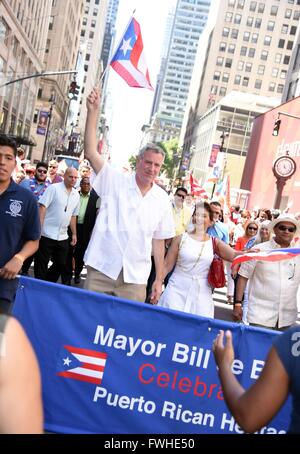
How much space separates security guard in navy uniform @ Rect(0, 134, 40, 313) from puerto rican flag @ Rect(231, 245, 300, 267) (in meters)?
2.23

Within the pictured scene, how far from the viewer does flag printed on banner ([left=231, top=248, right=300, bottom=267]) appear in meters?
5.85

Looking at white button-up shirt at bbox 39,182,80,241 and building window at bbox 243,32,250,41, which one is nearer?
white button-up shirt at bbox 39,182,80,241

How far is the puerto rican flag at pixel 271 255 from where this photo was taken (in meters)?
5.85

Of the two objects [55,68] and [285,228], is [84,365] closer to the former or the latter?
[285,228]

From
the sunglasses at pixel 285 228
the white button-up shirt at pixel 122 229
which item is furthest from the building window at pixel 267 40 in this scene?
the white button-up shirt at pixel 122 229

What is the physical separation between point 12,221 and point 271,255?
2605mm

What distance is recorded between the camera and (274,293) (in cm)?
599

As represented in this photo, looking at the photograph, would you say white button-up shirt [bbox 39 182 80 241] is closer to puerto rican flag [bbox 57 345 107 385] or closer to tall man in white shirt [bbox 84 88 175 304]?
tall man in white shirt [bbox 84 88 175 304]

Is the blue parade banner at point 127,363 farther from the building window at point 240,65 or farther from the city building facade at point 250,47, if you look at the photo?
the building window at point 240,65

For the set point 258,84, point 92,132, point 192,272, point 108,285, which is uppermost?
point 258,84

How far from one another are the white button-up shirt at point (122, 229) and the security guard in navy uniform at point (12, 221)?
0.75m

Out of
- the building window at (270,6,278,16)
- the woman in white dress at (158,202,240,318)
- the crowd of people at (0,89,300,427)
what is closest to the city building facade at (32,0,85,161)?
the building window at (270,6,278,16)

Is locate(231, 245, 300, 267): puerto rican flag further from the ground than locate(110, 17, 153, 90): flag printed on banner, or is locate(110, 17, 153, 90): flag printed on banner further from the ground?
locate(110, 17, 153, 90): flag printed on banner

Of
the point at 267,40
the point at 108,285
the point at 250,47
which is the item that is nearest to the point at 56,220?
the point at 108,285
